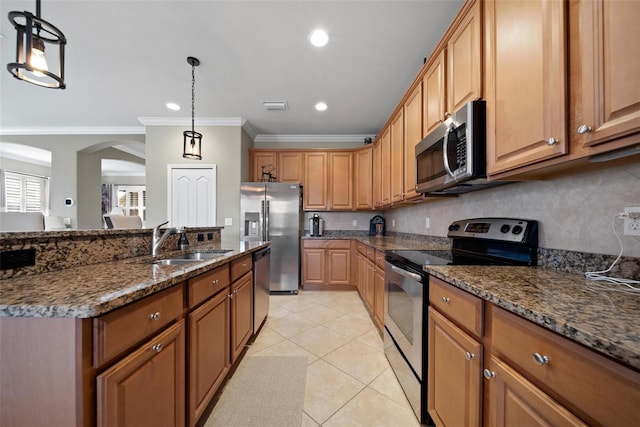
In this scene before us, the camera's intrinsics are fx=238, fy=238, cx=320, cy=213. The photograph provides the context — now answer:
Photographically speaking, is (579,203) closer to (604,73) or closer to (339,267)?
(604,73)

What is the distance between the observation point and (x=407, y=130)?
238 cm

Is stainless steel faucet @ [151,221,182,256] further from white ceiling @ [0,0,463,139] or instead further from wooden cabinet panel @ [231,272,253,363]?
white ceiling @ [0,0,463,139]

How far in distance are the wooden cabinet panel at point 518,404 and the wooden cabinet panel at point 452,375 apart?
0.07m

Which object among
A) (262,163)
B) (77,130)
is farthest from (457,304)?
(77,130)

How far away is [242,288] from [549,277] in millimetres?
1831

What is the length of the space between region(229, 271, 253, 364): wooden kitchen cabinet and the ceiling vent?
2.26 m

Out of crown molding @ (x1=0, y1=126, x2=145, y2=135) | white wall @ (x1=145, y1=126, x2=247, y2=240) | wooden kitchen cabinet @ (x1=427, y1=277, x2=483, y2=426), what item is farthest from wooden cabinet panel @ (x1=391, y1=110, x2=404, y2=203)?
crown molding @ (x1=0, y1=126, x2=145, y2=135)

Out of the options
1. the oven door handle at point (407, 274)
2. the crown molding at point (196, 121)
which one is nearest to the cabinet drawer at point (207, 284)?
the oven door handle at point (407, 274)

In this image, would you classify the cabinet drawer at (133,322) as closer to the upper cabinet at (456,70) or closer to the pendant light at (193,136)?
the upper cabinet at (456,70)

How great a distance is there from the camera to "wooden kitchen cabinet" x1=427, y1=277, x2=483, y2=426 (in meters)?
0.90

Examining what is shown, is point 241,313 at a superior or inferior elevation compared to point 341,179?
inferior

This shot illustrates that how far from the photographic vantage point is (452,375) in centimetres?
104

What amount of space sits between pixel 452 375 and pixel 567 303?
59cm

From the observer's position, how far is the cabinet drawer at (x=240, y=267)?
170cm
